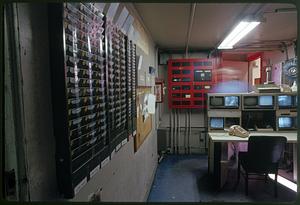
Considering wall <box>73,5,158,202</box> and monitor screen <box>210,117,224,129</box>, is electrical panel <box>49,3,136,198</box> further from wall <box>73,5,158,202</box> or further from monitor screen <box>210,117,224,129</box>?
monitor screen <box>210,117,224,129</box>

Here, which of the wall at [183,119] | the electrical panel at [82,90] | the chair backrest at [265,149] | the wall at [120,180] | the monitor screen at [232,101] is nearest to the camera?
the electrical panel at [82,90]

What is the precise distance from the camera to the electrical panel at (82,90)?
33.0 inches

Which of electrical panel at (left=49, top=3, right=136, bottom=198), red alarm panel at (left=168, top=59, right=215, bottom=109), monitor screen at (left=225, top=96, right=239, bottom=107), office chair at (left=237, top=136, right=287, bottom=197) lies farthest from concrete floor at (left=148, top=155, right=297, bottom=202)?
electrical panel at (left=49, top=3, right=136, bottom=198)

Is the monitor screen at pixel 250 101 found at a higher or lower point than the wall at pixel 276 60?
lower

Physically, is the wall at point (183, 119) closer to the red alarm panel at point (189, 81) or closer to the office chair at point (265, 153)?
the red alarm panel at point (189, 81)

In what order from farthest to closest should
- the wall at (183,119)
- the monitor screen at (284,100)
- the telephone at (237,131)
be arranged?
the wall at (183,119) < the monitor screen at (284,100) < the telephone at (237,131)

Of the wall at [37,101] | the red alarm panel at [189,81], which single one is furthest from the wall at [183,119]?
the wall at [37,101]

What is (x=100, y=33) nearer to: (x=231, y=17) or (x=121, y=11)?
(x=121, y=11)

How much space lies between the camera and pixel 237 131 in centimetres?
349

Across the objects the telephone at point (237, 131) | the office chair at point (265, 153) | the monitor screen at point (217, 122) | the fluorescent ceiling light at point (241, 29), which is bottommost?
the office chair at point (265, 153)

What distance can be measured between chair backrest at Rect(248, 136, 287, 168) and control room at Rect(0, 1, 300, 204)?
15 millimetres

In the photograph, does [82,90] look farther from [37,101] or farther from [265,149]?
[265,149]

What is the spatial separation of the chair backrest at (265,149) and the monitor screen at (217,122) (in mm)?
866

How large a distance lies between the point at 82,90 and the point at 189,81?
405 cm
